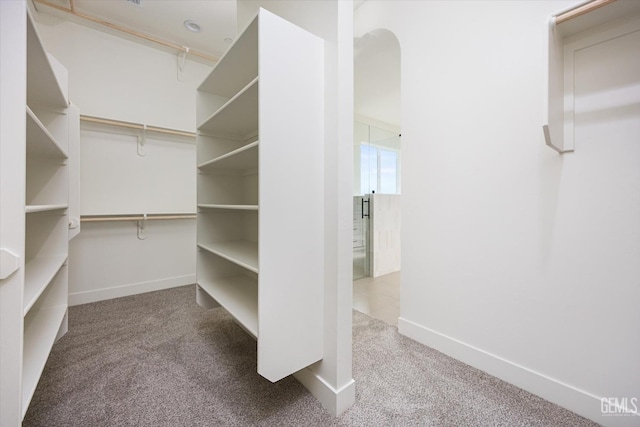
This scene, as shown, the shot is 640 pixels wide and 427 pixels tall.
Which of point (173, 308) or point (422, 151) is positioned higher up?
point (422, 151)

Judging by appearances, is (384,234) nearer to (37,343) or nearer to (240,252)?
(240,252)

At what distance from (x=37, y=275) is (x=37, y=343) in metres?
0.33

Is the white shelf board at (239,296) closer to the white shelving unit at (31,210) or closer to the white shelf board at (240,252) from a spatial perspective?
the white shelf board at (240,252)

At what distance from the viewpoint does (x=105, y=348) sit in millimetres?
1790

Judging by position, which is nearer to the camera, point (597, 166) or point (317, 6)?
point (597, 166)

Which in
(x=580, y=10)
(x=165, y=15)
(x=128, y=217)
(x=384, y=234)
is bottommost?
(x=384, y=234)

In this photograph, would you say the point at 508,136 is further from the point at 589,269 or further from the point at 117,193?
the point at 117,193

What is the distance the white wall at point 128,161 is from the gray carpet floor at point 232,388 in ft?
2.92

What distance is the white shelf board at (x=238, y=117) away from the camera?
1.33m

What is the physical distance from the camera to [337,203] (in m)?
1.24

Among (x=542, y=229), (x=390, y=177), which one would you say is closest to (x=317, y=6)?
(x=542, y=229)

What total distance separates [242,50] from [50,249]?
1810mm

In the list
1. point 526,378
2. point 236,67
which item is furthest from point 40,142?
point 526,378

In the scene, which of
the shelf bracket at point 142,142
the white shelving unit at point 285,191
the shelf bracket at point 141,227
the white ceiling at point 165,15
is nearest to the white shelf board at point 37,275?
the white shelving unit at point 285,191
